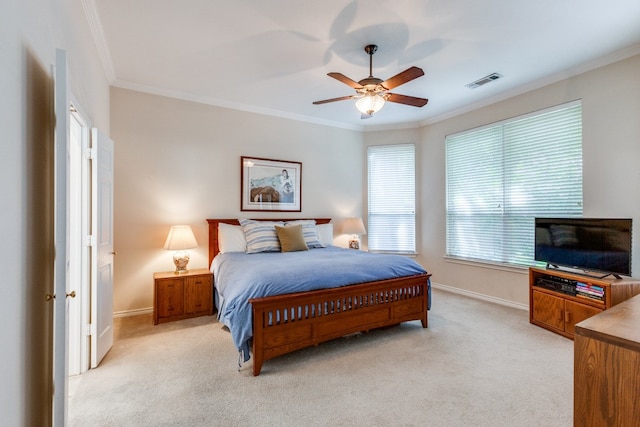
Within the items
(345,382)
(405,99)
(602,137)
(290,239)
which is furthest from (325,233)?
(602,137)

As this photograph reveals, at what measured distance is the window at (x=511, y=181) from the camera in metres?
3.50

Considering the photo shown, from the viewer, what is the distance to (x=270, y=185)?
4.71 metres

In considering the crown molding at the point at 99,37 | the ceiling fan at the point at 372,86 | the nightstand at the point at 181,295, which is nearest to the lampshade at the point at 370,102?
the ceiling fan at the point at 372,86

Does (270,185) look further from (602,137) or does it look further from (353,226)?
(602,137)

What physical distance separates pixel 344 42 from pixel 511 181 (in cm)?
291

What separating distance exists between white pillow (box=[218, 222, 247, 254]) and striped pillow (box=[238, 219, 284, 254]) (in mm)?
83

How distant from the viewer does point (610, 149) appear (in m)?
3.11

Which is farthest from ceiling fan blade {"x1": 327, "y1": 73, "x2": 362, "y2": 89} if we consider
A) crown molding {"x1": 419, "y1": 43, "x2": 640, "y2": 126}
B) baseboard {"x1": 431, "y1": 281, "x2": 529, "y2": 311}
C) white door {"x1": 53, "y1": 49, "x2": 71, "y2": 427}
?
baseboard {"x1": 431, "y1": 281, "x2": 529, "y2": 311}

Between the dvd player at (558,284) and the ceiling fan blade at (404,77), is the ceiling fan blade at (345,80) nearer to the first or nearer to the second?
the ceiling fan blade at (404,77)

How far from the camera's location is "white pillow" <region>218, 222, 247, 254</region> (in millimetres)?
4004

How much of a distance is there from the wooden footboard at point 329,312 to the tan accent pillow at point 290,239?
1373mm

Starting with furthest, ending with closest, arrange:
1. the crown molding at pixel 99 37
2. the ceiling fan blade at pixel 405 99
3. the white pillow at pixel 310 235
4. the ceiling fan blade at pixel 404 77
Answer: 1. the white pillow at pixel 310 235
2. the ceiling fan blade at pixel 405 99
3. the ceiling fan blade at pixel 404 77
4. the crown molding at pixel 99 37

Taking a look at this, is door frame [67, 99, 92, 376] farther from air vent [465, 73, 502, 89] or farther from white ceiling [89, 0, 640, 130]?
air vent [465, 73, 502, 89]

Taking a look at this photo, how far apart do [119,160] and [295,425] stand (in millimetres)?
3532
